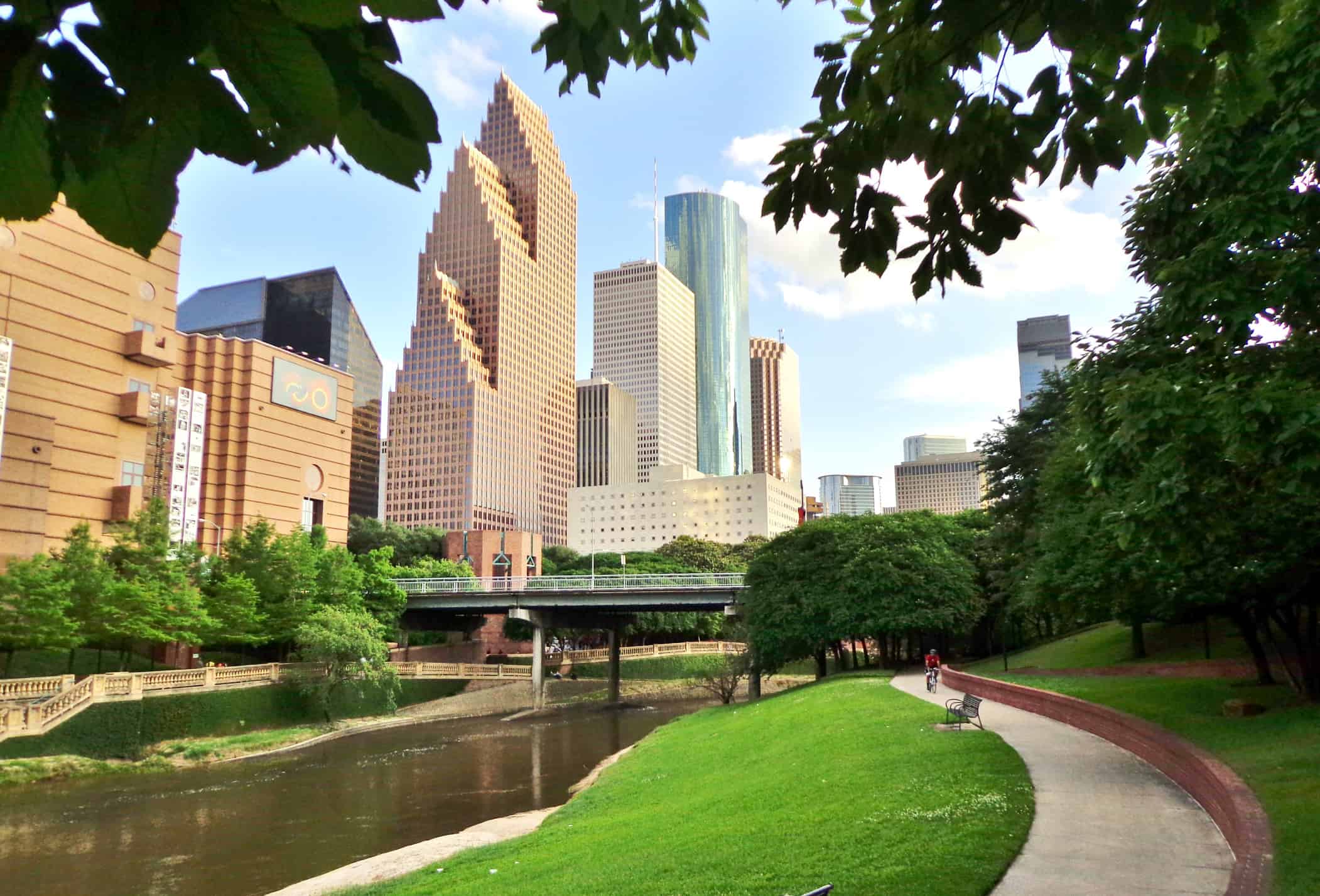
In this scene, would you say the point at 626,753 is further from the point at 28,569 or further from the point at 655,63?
the point at 655,63

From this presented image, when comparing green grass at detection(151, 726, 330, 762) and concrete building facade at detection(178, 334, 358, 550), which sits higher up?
concrete building facade at detection(178, 334, 358, 550)

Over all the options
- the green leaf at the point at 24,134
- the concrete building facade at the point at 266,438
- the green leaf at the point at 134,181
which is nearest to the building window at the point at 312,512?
the concrete building facade at the point at 266,438

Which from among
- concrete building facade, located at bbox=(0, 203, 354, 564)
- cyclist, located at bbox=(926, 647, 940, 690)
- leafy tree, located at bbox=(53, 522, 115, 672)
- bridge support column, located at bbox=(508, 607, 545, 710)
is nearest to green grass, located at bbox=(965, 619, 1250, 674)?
cyclist, located at bbox=(926, 647, 940, 690)

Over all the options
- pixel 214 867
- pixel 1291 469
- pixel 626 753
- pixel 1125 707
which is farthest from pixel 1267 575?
pixel 626 753

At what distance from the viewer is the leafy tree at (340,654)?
173 ft

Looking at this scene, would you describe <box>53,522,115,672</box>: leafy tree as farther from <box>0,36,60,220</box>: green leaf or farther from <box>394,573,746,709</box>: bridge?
<box>0,36,60,220</box>: green leaf

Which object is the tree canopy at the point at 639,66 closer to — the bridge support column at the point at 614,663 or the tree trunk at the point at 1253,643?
the tree trunk at the point at 1253,643

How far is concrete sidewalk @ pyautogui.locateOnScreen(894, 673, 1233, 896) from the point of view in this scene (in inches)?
395

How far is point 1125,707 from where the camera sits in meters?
21.2

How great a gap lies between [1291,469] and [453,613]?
78.0 meters

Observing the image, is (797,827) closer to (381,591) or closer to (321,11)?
(321,11)

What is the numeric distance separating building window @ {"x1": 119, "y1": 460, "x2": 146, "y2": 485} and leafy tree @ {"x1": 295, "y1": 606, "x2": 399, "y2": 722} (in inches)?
510

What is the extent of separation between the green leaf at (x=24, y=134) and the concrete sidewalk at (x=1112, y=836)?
421 inches

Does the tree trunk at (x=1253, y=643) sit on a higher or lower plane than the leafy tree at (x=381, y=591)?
lower
